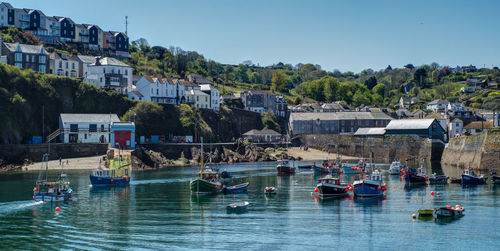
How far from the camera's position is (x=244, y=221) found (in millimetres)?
48062

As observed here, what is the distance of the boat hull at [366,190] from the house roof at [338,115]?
87359mm

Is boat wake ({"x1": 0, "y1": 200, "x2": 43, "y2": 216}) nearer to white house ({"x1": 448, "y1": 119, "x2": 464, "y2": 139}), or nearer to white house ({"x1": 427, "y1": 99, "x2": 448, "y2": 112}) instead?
white house ({"x1": 448, "y1": 119, "x2": 464, "y2": 139})

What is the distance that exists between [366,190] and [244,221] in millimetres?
19468

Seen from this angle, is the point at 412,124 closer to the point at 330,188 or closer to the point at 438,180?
the point at 438,180

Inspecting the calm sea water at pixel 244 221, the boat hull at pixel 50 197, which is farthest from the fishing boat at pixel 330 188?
the boat hull at pixel 50 197

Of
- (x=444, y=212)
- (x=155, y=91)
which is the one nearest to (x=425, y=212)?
(x=444, y=212)

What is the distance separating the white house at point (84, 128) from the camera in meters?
105

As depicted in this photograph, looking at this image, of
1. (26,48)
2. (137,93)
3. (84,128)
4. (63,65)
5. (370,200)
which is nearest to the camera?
(370,200)

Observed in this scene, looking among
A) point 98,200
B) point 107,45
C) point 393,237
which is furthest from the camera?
point 107,45

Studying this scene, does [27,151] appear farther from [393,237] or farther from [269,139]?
[393,237]

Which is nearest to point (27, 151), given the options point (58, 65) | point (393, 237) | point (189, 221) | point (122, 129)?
point (122, 129)

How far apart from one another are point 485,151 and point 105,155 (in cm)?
6683

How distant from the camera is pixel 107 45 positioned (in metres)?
169

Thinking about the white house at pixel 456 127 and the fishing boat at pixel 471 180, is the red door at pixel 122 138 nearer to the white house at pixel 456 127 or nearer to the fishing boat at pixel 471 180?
the fishing boat at pixel 471 180
